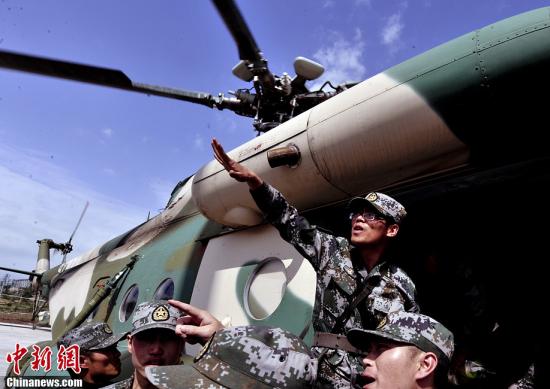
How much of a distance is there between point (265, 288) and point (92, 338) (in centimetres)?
130

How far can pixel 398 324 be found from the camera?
1.49 m

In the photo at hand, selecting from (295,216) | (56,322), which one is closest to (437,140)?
(295,216)

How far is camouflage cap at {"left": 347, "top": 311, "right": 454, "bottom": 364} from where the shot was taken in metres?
1.42

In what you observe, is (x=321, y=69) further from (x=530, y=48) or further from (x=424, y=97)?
(x=530, y=48)

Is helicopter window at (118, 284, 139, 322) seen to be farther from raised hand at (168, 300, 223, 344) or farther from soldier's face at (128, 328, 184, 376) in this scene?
raised hand at (168, 300, 223, 344)

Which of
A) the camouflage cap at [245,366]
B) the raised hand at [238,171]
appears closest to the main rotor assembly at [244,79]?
the raised hand at [238,171]

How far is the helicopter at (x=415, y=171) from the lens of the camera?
2398 mm

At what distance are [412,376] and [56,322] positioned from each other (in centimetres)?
700

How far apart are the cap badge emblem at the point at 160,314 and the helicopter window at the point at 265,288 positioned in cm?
126

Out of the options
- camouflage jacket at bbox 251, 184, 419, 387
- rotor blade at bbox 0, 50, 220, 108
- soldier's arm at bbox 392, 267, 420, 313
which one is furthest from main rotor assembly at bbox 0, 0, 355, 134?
soldier's arm at bbox 392, 267, 420, 313

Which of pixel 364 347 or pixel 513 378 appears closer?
pixel 364 347

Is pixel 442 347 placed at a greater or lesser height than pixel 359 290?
lesser

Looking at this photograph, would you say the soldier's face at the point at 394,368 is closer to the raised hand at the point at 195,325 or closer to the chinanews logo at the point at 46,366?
the raised hand at the point at 195,325

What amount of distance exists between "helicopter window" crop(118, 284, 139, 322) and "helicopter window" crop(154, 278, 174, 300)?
0.53 meters
